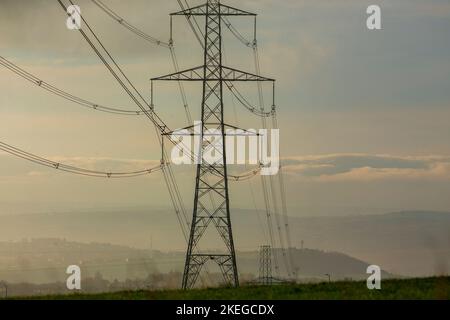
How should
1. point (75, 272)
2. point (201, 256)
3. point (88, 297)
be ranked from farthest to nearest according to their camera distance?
point (201, 256) < point (75, 272) < point (88, 297)

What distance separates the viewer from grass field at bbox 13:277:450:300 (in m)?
39.2

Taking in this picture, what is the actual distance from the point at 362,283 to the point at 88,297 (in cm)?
1184

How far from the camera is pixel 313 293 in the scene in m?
40.8

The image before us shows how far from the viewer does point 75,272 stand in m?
49.2

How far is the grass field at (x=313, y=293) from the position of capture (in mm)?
39156
